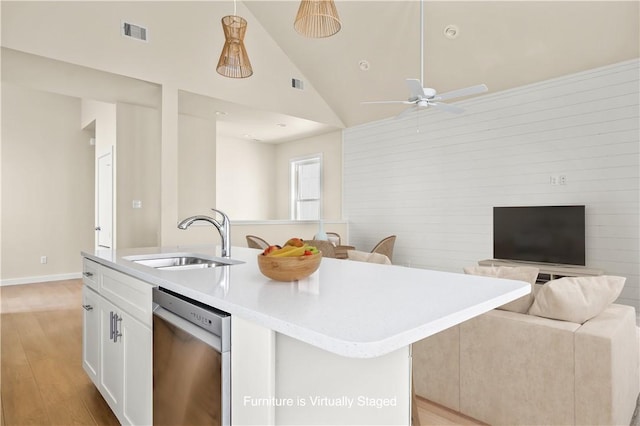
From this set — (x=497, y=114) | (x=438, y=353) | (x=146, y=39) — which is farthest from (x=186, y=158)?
(x=438, y=353)

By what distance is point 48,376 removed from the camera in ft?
9.04

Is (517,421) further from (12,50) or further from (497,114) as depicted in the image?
(12,50)

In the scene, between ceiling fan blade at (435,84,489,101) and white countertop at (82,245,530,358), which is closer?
white countertop at (82,245,530,358)

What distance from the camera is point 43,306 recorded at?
489 centimetres

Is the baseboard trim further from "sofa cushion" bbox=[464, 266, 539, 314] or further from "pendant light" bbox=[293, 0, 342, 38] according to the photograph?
"sofa cushion" bbox=[464, 266, 539, 314]

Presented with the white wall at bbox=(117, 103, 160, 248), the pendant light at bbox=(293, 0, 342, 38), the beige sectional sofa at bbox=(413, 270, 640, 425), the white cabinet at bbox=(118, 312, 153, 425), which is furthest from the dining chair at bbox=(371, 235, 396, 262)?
the white cabinet at bbox=(118, 312, 153, 425)

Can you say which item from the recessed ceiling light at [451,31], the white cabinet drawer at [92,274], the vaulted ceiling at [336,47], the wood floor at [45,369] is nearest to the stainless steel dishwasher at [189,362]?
the white cabinet drawer at [92,274]

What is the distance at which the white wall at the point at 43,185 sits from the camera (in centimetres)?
642

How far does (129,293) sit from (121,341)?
269 millimetres

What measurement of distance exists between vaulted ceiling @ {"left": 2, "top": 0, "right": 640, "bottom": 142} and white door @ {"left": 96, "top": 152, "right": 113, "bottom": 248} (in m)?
1.37

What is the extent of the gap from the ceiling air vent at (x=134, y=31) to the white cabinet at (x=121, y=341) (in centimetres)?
343

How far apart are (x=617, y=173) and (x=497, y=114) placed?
1.66 metres

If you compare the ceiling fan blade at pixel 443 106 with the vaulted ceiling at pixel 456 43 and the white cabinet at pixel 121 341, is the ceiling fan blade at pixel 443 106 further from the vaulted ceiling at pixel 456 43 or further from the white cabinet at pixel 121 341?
the white cabinet at pixel 121 341

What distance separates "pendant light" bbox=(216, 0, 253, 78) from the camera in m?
2.51
